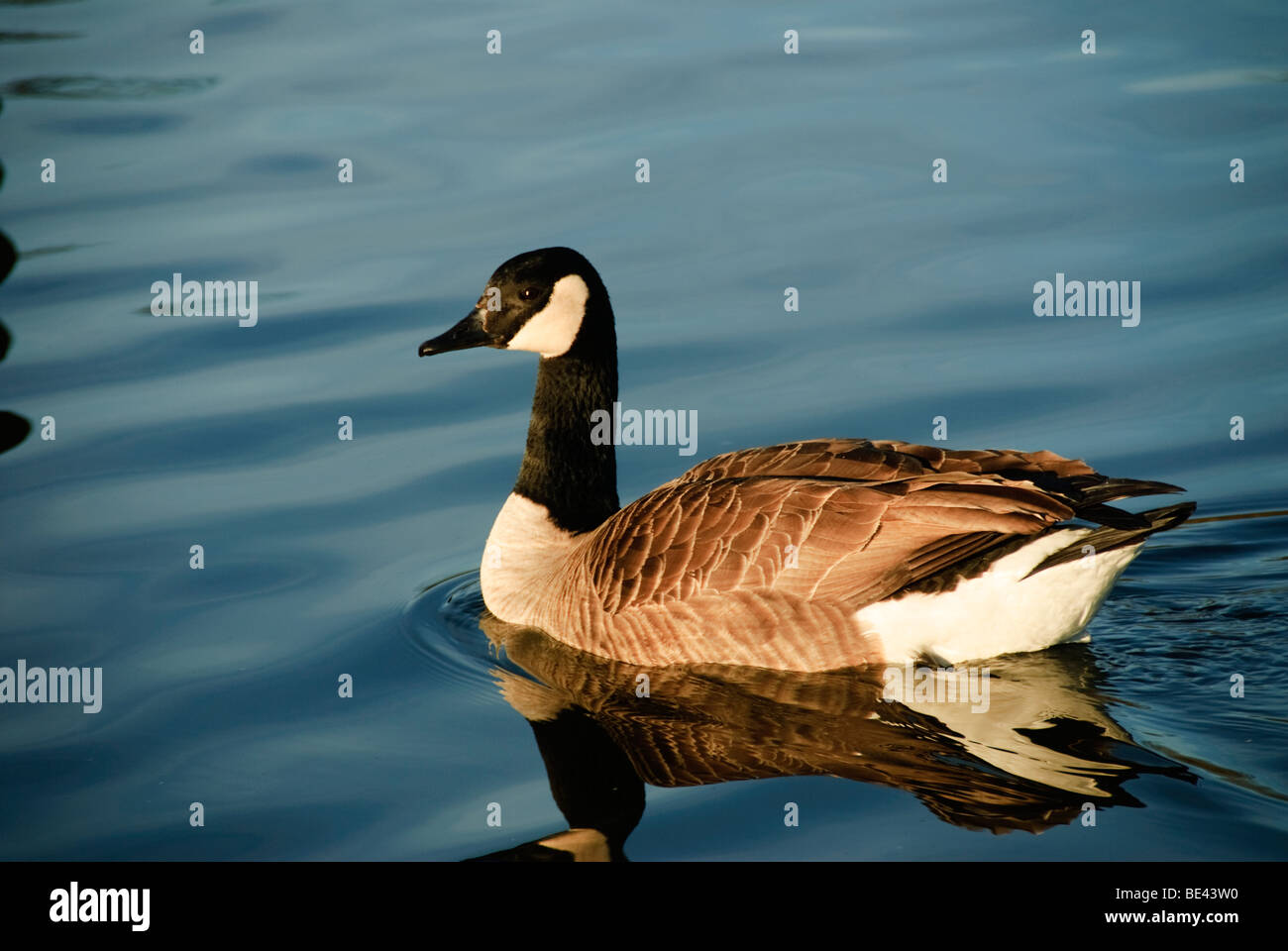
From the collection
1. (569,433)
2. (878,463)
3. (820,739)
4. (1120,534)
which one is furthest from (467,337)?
(1120,534)

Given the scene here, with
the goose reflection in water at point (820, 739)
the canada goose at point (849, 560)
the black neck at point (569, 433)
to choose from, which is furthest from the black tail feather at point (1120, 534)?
the black neck at point (569, 433)

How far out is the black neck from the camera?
9062 mm

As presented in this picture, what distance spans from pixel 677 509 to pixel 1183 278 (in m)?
6.32

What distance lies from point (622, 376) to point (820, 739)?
4787mm

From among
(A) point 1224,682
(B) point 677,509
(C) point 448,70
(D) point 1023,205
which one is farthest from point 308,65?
(A) point 1224,682

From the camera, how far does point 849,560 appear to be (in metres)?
7.59

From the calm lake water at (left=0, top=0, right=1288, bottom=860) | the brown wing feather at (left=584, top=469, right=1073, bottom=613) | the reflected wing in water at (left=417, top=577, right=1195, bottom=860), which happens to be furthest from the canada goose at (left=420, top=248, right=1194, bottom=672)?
the calm lake water at (left=0, top=0, right=1288, bottom=860)

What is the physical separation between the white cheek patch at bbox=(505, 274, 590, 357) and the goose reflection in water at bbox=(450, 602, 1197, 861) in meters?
1.96

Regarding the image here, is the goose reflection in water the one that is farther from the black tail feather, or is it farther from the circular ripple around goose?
the black tail feather

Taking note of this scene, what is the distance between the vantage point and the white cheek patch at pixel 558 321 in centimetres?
888

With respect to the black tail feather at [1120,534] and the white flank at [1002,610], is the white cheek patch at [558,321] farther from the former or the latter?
the black tail feather at [1120,534]

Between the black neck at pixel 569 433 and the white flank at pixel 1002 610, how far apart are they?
2200 millimetres

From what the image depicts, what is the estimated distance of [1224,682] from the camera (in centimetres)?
737

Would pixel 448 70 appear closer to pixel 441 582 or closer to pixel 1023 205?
pixel 1023 205
